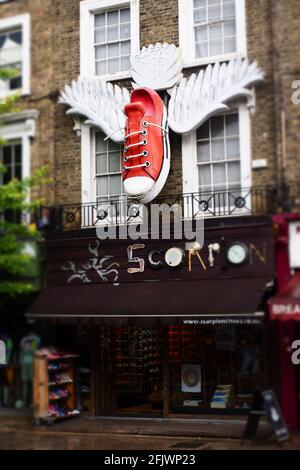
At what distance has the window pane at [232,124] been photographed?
1363 cm

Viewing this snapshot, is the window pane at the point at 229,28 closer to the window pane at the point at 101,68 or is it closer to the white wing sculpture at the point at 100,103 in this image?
the white wing sculpture at the point at 100,103

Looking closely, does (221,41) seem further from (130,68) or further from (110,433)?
(110,433)

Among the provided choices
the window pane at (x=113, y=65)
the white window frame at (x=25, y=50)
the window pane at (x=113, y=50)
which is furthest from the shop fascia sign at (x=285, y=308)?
the white window frame at (x=25, y=50)

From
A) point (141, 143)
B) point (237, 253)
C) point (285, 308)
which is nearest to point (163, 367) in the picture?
point (237, 253)

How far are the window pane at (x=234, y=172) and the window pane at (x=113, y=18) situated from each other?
13.6ft

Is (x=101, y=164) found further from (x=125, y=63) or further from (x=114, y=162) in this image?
(x=125, y=63)

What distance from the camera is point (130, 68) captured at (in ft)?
47.2

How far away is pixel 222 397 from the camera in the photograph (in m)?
13.6

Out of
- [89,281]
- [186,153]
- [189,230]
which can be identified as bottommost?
[89,281]

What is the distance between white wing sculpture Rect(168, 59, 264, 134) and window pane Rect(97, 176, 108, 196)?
1.95 metres

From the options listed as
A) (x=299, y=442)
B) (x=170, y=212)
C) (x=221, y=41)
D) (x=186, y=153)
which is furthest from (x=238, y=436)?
(x=221, y=41)

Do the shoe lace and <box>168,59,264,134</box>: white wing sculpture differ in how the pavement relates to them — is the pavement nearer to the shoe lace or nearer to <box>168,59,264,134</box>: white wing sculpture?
the shoe lace

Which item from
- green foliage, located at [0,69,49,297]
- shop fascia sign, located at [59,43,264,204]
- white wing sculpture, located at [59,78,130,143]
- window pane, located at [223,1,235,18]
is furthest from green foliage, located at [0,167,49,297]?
window pane, located at [223,1,235,18]

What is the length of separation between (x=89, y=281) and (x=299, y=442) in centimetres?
537
